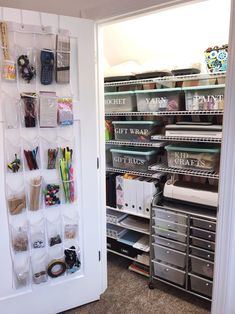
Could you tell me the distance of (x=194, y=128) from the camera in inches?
72.1

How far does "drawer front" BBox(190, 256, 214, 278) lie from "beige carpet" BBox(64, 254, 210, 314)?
27 centimetres

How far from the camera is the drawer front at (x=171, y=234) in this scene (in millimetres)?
1928

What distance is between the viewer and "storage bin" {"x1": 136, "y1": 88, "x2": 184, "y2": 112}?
193cm

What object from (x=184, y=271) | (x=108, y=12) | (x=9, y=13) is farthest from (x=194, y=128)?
(x=9, y=13)

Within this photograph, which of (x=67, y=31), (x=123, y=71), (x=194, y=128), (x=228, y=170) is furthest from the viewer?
(x=123, y=71)

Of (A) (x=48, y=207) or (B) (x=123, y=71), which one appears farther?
(B) (x=123, y=71)

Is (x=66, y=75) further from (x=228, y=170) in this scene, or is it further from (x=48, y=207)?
(x=228, y=170)

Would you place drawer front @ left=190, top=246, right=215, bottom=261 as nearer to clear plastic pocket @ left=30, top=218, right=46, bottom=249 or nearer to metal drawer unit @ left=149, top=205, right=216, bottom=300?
metal drawer unit @ left=149, top=205, right=216, bottom=300

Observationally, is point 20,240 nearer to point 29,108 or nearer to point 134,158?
point 29,108

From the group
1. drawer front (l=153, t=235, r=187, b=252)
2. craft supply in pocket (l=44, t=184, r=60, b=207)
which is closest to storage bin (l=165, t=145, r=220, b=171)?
drawer front (l=153, t=235, r=187, b=252)

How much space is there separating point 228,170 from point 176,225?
0.82m

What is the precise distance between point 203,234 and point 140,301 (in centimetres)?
72

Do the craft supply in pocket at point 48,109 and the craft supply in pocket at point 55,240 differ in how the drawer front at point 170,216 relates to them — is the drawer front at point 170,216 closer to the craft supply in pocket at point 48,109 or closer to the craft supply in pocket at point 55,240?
the craft supply in pocket at point 55,240

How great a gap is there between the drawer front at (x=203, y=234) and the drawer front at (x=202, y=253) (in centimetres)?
9
